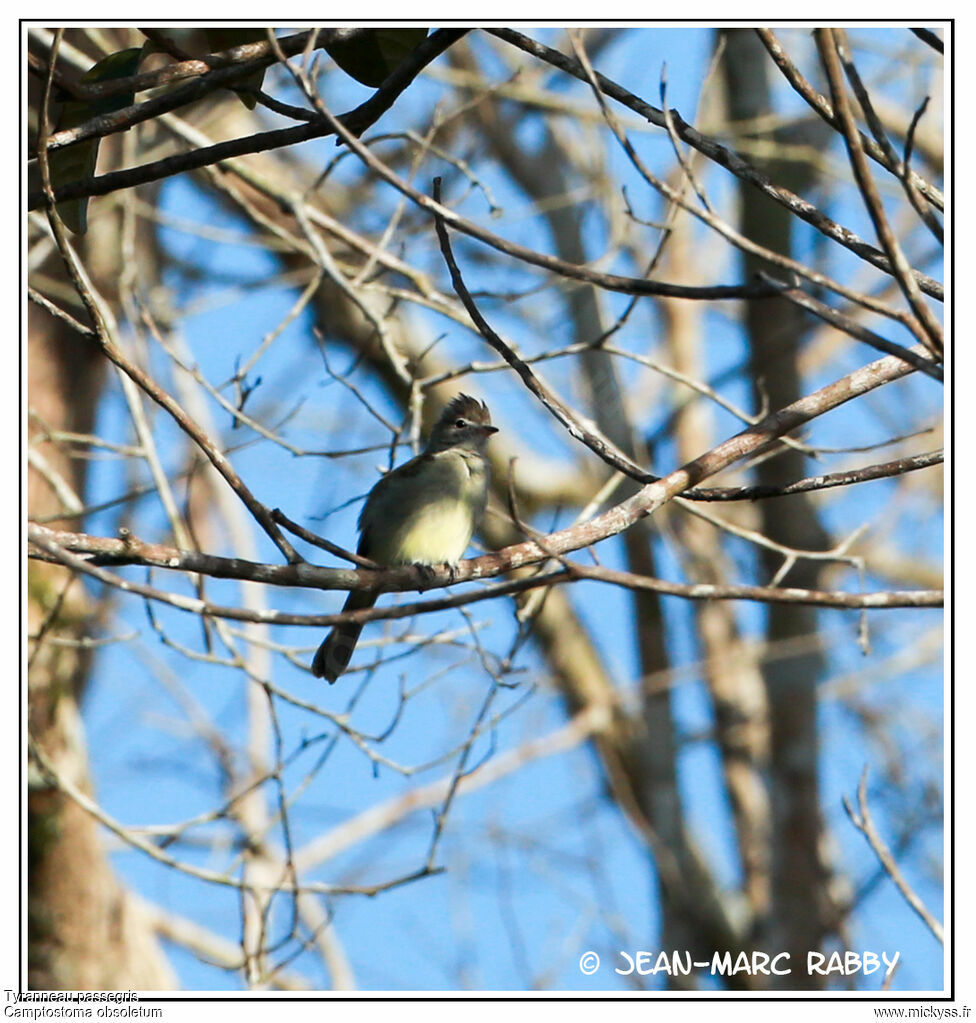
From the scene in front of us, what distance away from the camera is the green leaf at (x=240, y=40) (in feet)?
11.9

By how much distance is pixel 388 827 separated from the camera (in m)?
10.6

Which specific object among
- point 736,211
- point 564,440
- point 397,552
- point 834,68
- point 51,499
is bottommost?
point 834,68

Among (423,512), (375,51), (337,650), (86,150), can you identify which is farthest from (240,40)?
(337,650)

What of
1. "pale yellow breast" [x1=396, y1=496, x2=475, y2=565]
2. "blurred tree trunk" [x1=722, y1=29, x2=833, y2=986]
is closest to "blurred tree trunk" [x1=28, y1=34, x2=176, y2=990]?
"pale yellow breast" [x1=396, y1=496, x2=475, y2=565]

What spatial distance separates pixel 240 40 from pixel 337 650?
2.32 m

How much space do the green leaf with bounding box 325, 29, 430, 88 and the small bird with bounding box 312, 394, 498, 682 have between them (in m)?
2.00

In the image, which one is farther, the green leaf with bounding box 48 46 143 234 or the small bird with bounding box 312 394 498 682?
the small bird with bounding box 312 394 498 682

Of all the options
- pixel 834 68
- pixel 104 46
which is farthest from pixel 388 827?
pixel 834 68

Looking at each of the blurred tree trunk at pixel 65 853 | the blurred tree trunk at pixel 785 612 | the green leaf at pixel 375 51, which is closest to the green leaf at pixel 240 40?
the green leaf at pixel 375 51

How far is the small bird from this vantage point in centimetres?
529

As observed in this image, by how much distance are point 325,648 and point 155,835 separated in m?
1.29

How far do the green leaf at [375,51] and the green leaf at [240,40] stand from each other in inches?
8.0

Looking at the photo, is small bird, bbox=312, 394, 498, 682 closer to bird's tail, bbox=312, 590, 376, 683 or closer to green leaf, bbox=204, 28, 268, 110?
bird's tail, bbox=312, 590, 376, 683

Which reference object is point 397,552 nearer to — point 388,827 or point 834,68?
point 834,68
